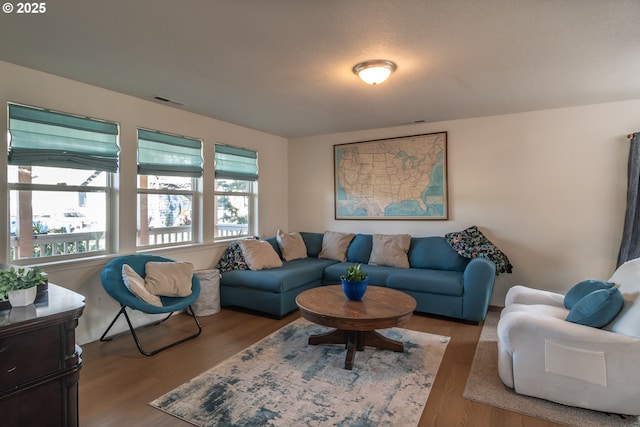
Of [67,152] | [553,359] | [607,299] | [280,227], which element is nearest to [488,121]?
[607,299]

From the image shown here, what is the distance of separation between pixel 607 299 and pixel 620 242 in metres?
2.05

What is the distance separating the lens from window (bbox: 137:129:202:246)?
3.51m

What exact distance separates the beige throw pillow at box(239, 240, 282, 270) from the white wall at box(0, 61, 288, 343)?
451 millimetres

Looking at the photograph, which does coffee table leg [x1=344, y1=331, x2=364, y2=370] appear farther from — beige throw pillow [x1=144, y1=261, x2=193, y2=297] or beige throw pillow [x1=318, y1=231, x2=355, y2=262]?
beige throw pillow [x1=318, y1=231, x2=355, y2=262]

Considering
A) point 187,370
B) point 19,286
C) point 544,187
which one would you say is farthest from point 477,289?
point 19,286

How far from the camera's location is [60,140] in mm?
2818

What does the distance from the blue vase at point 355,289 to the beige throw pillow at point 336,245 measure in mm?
1841

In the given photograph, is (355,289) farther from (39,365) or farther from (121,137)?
(121,137)

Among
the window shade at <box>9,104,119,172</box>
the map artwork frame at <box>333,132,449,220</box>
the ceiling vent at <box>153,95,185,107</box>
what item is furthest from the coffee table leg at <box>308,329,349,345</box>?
the ceiling vent at <box>153,95,185,107</box>

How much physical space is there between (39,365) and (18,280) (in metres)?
0.40

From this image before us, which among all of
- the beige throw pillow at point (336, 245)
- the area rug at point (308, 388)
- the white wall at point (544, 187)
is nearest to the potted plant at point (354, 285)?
the area rug at point (308, 388)

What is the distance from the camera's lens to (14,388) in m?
1.26

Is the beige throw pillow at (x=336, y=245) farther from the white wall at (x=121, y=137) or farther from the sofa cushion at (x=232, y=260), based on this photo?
the white wall at (x=121, y=137)

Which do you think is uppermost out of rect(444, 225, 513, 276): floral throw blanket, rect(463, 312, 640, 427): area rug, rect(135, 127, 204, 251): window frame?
rect(135, 127, 204, 251): window frame
